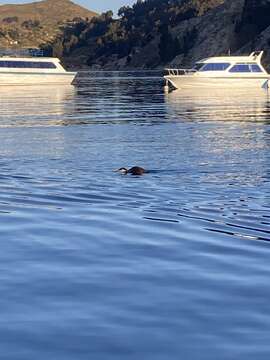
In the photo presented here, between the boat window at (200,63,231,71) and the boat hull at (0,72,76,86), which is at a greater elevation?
the boat window at (200,63,231,71)

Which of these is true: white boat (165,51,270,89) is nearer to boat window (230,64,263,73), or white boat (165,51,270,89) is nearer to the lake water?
boat window (230,64,263,73)

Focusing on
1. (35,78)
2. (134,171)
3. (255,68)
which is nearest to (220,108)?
(134,171)

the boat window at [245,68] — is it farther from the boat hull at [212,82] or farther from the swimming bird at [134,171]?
the swimming bird at [134,171]

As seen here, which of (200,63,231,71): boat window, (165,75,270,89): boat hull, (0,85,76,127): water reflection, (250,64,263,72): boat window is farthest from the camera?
(250,64,263,72): boat window

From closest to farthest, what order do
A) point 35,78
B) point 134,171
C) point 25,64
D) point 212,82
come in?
1. point 134,171
2. point 212,82
3. point 25,64
4. point 35,78

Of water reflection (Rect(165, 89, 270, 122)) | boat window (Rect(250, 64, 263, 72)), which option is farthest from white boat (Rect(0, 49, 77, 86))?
water reflection (Rect(165, 89, 270, 122))

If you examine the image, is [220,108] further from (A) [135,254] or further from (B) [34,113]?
(A) [135,254]

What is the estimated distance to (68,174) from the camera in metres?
21.2

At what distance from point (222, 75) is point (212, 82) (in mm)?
1561

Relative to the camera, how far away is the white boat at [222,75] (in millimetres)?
84312

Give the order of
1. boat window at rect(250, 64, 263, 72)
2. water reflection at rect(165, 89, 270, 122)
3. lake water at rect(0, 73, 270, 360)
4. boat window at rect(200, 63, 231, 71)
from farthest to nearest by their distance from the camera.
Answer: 1. boat window at rect(250, 64, 263, 72)
2. boat window at rect(200, 63, 231, 71)
3. water reflection at rect(165, 89, 270, 122)
4. lake water at rect(0, 73, 270, 360)

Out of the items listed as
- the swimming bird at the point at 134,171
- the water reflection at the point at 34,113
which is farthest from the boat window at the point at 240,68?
the swimming bird at the point at 134,171

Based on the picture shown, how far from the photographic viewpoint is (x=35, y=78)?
101625mm

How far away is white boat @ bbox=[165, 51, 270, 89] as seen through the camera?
277ft
